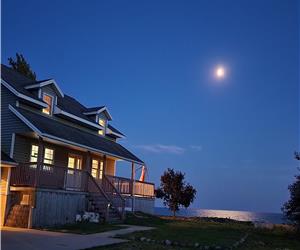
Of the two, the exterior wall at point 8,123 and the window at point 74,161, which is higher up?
the exterior wall at point 8,123

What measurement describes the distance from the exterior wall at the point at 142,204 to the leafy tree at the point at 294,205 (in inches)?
457

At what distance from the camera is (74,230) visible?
1784 cm

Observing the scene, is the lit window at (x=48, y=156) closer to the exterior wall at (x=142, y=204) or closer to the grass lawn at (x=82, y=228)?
the grass lawn at (x=82, y=228)

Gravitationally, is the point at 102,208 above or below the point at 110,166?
below

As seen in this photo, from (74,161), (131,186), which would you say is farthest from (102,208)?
(131,186)

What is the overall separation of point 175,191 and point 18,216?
1891 cm

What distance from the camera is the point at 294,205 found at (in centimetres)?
2053

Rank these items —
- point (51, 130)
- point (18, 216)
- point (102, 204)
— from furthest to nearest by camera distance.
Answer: point (102, 204) → point (51, 130) → point (18, 216)

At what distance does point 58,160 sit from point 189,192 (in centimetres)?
1401

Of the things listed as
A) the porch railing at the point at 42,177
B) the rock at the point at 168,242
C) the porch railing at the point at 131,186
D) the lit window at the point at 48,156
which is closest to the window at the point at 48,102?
the lit window at the point at 48,156

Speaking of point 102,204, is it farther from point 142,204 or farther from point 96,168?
point 142,204

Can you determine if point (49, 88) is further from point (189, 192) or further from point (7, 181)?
point (189, 192)

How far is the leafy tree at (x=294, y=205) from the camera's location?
20359mm

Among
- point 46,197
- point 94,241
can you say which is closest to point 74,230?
point 46,197
